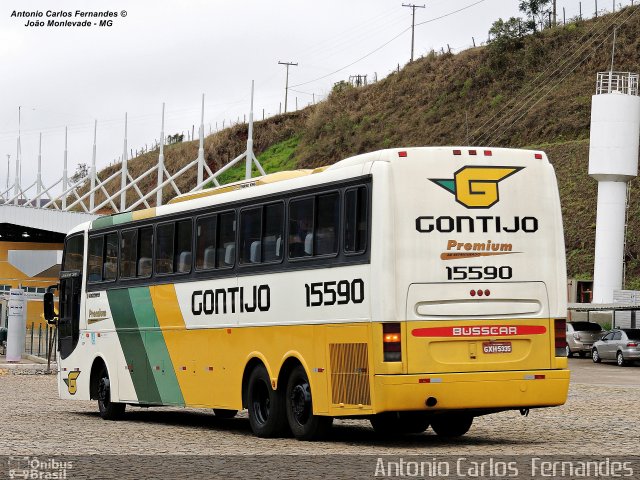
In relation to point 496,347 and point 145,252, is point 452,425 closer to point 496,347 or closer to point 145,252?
point 496,347

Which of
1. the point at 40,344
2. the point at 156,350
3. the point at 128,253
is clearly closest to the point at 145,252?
the point at 128,253

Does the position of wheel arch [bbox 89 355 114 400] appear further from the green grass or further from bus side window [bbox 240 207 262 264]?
the green grass

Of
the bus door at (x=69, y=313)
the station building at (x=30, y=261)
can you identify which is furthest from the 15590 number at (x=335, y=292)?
the station building at (x=30, y=261)

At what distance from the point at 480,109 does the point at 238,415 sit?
8092 cm

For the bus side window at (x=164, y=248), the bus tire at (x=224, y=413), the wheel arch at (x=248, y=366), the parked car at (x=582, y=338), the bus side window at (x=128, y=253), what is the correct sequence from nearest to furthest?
1. the wheel arch at (x=248, y=366)
2. the bus side window at (x=164, y=248)
3. the bus tire at (x=224, y=413)
4. the bus side window at (x=128, y=253)
5. the parked car at (x=582, y=338)

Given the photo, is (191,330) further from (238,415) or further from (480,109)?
(480,109)

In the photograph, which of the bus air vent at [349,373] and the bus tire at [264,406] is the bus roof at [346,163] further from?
the bus tire at [264,406]

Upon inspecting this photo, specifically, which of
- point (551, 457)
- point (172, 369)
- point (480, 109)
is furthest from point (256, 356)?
point (480, 109)

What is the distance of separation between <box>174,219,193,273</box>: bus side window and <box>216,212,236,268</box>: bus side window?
985 millimetres

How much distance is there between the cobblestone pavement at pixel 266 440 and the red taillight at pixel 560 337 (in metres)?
1.05

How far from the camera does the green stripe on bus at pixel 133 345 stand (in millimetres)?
21672

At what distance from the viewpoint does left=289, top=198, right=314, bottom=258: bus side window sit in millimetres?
16922

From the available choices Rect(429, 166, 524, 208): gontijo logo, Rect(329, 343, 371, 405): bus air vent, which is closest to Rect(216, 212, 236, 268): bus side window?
Rect(329, 343, 371, 405): bus air vent

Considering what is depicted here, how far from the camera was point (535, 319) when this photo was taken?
16.2 metres
